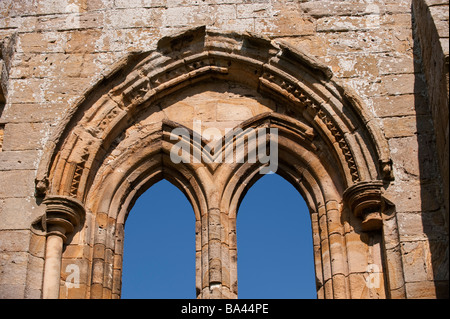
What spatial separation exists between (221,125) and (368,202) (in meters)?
2.01

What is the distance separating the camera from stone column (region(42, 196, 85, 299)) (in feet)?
34.1

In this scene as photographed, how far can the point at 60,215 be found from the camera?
10.6 m

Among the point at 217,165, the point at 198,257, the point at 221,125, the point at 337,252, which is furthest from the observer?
the point at 221,125

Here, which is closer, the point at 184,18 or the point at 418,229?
the point at 418,229

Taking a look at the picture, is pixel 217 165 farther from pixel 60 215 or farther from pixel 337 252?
pixel 60 215

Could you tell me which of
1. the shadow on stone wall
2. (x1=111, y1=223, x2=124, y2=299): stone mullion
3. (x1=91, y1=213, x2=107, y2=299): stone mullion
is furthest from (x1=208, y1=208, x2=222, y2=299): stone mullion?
the shadow on stone wall

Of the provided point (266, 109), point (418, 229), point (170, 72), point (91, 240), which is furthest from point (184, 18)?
point (418, 229)

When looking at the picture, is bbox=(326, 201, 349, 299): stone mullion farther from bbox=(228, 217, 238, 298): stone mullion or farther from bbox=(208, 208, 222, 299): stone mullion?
bbox=(208, 208, 222, 299): stone mullion

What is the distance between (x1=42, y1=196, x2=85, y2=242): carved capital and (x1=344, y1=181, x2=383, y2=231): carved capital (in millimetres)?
2848

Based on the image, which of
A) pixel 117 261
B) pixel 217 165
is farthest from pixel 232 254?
pixel 117 261

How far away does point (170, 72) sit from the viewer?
11789 mm
